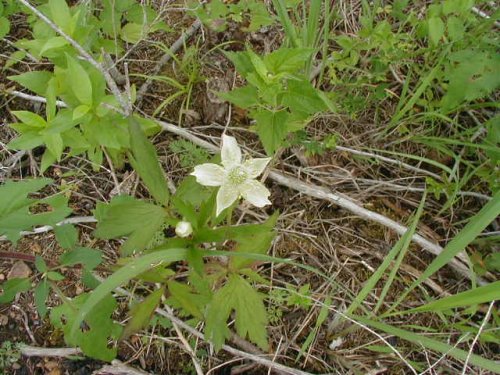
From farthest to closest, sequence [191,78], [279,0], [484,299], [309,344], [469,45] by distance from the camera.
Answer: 1. [191,78]
2. [469,45]
3. [309,344]
4. [279,0]
5. [484,299]

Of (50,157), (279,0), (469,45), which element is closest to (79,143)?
(50,157)

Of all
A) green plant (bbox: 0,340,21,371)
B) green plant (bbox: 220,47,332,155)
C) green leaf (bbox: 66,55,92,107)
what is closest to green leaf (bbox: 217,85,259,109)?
green plant (bbox: 220,47,332,155)

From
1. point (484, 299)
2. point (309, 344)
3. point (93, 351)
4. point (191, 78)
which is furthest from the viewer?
point (191, 78)

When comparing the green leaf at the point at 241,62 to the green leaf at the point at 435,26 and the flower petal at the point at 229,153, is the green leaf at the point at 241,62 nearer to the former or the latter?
the flower petal at the point at 229,153

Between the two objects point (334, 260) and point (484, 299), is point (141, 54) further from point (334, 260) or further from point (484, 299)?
point (484, 299)

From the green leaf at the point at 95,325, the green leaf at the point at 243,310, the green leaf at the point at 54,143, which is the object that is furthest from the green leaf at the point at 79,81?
the green leaf at the point at 243,310

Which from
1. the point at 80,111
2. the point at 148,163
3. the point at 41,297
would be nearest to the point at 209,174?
the point at 148,163

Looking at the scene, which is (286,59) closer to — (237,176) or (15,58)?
(237,176)
